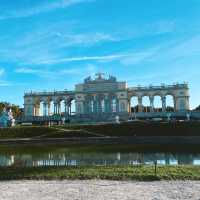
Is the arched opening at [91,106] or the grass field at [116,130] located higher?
the arched opening at [91,106]

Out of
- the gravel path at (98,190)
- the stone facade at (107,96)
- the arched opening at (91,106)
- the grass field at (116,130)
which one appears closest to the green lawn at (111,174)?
the gravel path at (98,190)

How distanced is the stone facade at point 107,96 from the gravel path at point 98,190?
93709 millimetres

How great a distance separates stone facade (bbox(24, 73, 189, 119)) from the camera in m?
111

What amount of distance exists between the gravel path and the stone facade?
93709mm

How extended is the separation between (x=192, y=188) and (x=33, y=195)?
5.03 metres

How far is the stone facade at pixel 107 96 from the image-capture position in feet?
365

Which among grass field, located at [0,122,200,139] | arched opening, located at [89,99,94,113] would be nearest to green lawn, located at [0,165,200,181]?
grass field, located at [0,122,200,139]

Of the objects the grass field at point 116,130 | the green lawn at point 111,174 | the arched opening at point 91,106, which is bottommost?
the green lawn at point 111,174

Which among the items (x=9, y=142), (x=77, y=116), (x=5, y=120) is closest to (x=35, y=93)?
(x=77, y=116)

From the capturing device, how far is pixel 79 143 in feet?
133

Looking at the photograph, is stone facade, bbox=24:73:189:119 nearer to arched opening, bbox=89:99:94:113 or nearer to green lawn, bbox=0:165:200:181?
arched opening, bbox=89:99:94:113

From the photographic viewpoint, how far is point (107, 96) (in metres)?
113

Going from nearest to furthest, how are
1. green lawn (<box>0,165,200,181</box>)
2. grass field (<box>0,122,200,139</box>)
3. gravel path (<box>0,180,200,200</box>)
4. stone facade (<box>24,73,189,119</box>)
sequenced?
gravel path (<box>0,180,200,200</box>)
green lawn (<box>0,165,200,181</box>)
grass field (<box>0,122,200,139</box>)
stone facade (<box>24,73,189,119</box>)

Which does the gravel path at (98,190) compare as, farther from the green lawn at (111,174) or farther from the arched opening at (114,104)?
the arched opening at (114,104)
